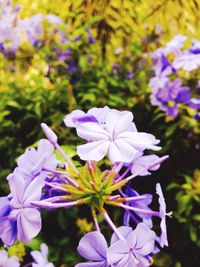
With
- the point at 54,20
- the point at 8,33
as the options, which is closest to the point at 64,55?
the point at 54,20

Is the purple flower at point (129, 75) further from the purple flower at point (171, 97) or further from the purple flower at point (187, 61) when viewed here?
the purple flower at point (187, 61)

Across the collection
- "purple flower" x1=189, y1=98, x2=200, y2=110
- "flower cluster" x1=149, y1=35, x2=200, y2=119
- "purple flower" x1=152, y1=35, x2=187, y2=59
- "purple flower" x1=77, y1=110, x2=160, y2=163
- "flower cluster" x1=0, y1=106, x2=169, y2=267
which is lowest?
"purple flower" x1=189, y1=98, x2=200, y2=110

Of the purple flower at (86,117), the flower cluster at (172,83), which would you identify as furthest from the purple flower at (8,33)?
the purple flower at (86,117)

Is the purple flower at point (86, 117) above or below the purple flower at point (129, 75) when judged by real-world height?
above

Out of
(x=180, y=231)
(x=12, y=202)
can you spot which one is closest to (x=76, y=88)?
(x=180, y=231)

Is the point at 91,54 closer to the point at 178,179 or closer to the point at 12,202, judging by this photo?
the point at 178,179

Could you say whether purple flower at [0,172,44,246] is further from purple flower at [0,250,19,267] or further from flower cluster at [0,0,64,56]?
flower cluster at [0,0,64,56]

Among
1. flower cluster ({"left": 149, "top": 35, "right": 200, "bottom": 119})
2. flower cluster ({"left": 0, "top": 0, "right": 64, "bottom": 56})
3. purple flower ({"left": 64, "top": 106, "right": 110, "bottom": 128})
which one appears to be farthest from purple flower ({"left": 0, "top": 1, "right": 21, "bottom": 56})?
purple flower ({"left": 64, "top": 106, "right": 110, "bottom": 128})
